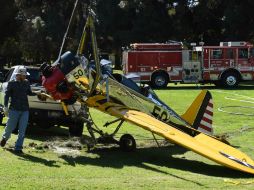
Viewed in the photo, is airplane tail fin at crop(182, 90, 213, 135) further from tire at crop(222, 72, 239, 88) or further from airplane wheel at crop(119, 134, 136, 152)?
tire at crop(222, 72, 239, 88)

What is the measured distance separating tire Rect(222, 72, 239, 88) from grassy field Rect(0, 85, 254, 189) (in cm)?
1936

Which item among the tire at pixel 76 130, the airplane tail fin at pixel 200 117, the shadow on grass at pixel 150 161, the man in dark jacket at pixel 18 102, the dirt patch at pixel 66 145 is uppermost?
the man in dark jacket at pixel 18 102

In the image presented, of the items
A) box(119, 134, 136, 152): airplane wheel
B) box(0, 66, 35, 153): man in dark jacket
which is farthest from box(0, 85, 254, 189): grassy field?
box(0, 66, 35, 153): man in dark jacket

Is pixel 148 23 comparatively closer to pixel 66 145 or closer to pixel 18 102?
pixel 66 145

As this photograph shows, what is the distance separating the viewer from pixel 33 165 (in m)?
8.61

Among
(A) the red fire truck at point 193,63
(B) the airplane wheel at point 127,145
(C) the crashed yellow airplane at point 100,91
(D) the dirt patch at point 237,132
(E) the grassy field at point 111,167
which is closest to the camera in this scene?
(E) the grassy field at point 111,167

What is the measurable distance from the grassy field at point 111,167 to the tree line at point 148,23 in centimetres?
3661

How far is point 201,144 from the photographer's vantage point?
8648mm

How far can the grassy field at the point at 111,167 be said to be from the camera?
7.46 meters

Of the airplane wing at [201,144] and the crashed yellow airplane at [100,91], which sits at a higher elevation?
the crashed yellow airplane at [100,91]

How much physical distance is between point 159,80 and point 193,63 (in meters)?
2.42

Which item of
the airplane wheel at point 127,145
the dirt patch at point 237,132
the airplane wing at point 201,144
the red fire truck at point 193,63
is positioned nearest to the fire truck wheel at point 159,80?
the red fire truck at point 193,63

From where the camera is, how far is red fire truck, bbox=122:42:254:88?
31.7 metres

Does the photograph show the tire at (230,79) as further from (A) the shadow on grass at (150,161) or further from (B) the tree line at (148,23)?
(A) the shadow on grass at (150,161)
